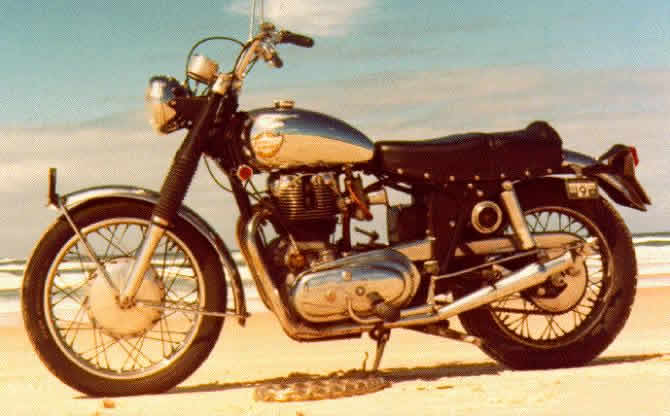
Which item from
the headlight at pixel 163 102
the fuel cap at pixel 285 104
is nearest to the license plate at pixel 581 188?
the fuel cap at pixel 285 104

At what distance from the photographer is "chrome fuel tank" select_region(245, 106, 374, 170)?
5020mm

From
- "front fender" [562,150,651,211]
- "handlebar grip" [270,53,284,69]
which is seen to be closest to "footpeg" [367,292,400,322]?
"handlebar grip" [270,53,284,69]

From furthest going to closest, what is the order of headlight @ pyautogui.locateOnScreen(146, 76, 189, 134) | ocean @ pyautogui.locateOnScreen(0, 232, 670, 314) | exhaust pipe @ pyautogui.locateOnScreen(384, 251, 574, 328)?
1. ocean @ pyautogui.locateOnScreen(0, 232, 670, 314)
2. exhaust pipe @ pyautogui.locateOnScreen(384, 251, 574, 328)
3. headlight @ pyautogui.locateOnScreen(146, 76, 189, 134)

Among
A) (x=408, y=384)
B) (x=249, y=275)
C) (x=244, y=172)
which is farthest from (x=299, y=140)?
(x=249, y=275)

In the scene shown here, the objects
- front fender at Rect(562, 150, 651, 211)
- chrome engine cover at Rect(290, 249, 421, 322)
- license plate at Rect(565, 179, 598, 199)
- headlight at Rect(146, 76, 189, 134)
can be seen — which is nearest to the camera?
chrome engine cover at Rect(290, 249, 421, 322)

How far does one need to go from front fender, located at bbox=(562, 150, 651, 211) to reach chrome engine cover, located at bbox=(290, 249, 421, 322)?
128 cm

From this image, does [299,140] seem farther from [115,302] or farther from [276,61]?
[115,302]

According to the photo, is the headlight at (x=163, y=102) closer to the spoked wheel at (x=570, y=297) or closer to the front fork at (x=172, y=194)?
the front fork at (x=172, y=194)

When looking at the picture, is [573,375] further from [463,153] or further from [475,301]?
[463,153]

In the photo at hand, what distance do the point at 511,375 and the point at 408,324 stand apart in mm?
653

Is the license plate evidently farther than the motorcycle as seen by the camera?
Yes

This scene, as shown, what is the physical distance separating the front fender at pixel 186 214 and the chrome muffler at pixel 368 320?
95 millimetres

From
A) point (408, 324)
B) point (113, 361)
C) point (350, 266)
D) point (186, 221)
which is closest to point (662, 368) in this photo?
point (408, 324)

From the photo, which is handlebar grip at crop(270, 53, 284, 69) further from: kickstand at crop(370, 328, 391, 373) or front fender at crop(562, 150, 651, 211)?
front fender at crop(562, 150, 651, 211)
